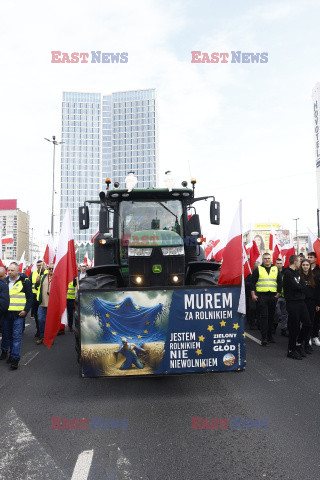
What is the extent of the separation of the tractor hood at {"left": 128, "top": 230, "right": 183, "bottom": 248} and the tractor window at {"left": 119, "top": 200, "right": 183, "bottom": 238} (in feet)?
1.61

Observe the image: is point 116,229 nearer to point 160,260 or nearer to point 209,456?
point 160,260

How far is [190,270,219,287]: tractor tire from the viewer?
18.9 feet

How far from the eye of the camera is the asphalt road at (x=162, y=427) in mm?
3131

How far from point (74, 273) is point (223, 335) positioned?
7.88 feet

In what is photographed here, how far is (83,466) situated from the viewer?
3.16m

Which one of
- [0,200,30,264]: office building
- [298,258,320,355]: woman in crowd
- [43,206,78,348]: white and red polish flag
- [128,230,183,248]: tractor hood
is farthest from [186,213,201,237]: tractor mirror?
[0,200,30,264]: office building

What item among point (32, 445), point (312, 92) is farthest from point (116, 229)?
point (312, 92)

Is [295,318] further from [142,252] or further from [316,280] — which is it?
[142,252]

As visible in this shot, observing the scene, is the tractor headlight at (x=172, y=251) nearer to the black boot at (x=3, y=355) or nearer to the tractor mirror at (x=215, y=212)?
the tractor mirror at (x=215, y=212)

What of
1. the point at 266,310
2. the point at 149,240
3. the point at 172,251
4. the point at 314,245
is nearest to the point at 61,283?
the point at 149,240

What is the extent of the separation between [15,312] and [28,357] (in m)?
1.05

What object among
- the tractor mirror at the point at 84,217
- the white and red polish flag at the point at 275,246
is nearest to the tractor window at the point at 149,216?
the tractor mirror at the point at 84,217

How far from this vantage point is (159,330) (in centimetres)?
488

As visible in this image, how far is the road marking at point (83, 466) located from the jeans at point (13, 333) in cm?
369
